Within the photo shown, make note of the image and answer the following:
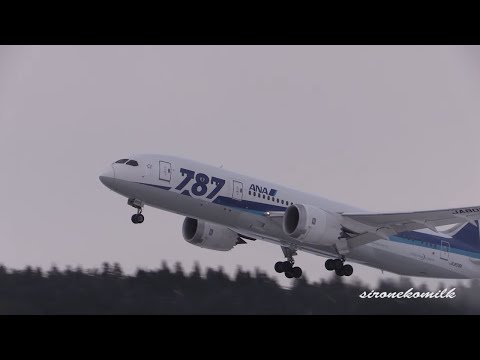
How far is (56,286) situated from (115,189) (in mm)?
6091

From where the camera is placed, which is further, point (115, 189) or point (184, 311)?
point (184, 311)

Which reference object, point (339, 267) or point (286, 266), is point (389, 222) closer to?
point (339, 267)

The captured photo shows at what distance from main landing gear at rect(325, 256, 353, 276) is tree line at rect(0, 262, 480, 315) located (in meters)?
3.30

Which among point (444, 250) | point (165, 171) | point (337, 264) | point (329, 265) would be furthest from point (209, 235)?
point (444, 250)

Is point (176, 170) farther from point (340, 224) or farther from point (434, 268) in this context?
point (434, 268)

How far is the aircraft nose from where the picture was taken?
45.1 m

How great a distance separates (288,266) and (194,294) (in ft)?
14.7

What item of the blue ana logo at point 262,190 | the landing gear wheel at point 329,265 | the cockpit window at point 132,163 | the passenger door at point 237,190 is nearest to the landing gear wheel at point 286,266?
the landing gear wheel at point 329,265

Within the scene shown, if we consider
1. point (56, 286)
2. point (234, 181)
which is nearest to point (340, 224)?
point (234, 181)

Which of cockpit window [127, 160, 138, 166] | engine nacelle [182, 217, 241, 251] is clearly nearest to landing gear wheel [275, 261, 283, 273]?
engine nacelle [182, 217, 241, 251]

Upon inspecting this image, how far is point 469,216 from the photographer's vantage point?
45.9 m

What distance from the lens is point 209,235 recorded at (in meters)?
51.8

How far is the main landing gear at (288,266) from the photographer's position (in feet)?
168

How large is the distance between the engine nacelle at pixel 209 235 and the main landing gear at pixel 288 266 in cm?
250
